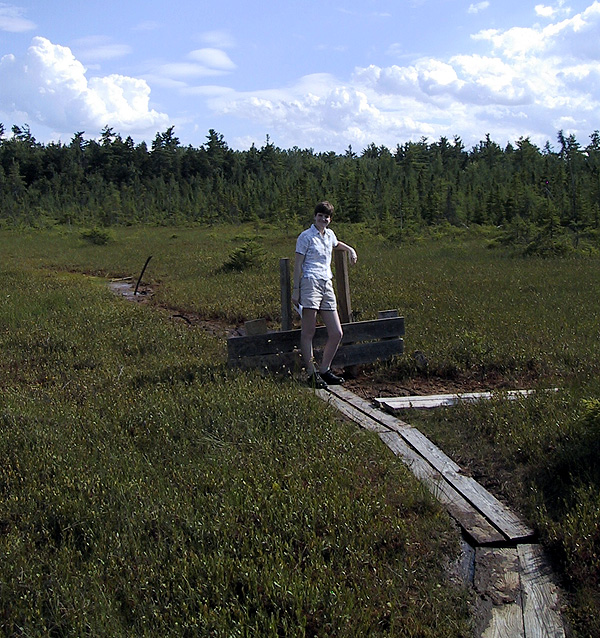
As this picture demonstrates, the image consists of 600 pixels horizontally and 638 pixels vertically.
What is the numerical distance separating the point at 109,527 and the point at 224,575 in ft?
3.24

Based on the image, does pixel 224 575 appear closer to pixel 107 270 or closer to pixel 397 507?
pixel 397 507

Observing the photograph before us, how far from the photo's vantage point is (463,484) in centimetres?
506

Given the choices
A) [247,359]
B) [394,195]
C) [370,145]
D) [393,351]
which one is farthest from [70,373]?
[370,145]

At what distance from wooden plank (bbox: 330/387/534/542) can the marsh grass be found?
41 cm

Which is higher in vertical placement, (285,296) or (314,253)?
(314,253)

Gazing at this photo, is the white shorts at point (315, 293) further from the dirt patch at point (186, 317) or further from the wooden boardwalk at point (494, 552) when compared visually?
the dirt patch at point (186, 317)

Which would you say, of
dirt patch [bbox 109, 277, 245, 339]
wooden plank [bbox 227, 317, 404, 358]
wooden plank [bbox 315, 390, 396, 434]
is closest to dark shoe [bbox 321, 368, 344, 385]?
wooden plank [bbox 315, 390, 396, 434]

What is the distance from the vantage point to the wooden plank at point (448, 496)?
14.2 feet

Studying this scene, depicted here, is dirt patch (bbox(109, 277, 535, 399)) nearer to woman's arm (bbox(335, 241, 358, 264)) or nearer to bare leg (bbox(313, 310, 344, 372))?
bare leg (bbox(313, 310, 344, 372))

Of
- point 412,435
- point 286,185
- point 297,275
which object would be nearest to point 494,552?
point 412,435

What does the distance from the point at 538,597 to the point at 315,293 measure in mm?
4545

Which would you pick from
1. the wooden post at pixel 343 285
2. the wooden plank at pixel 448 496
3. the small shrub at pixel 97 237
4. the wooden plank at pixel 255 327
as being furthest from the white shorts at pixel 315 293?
the small shrub at pixel 97 237

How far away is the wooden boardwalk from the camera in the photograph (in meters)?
3.52

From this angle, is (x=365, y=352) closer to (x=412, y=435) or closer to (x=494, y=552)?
(x=412, y=435)
